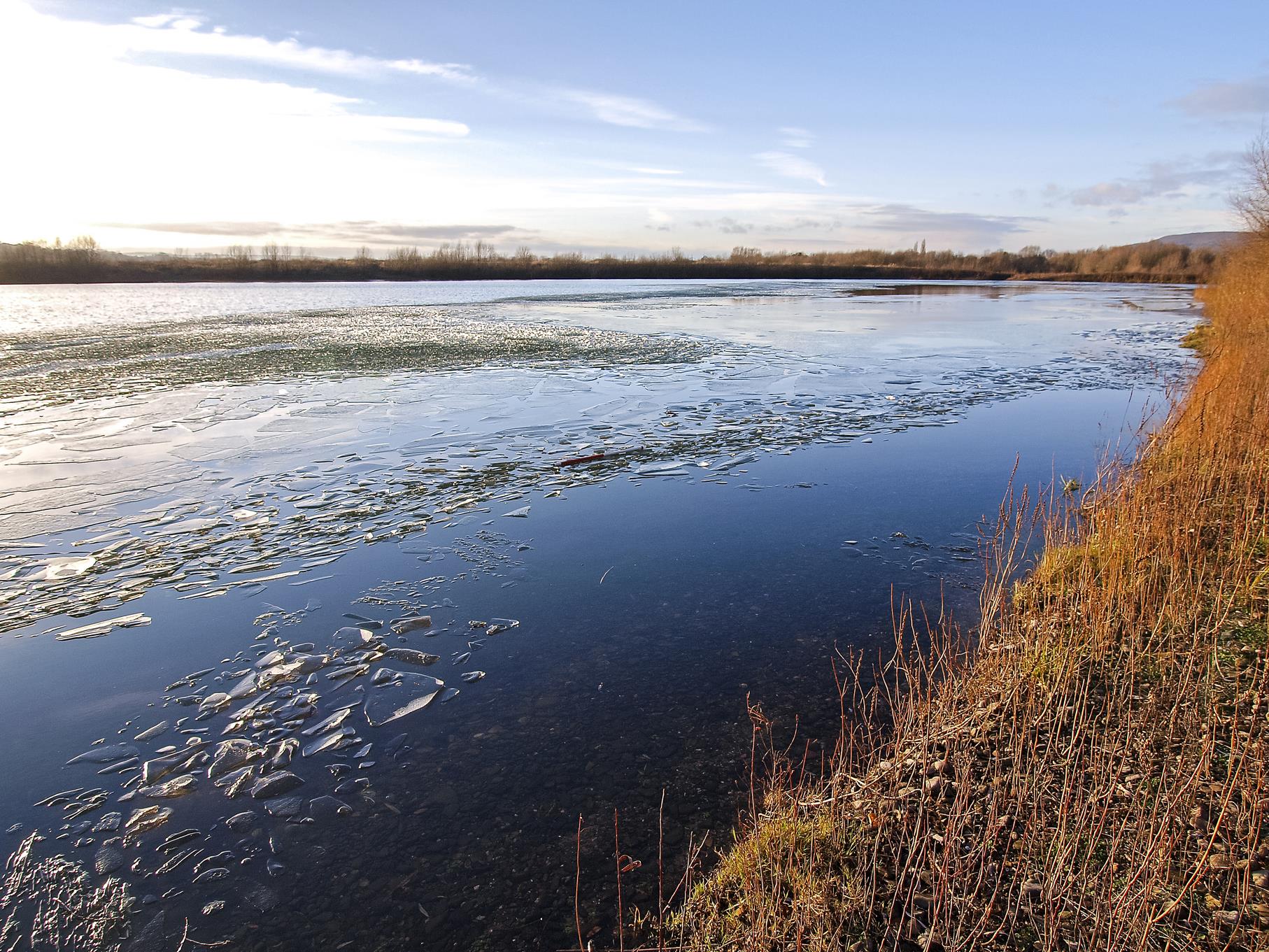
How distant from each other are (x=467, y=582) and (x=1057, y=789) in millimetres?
4205

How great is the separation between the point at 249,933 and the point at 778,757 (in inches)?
94.4

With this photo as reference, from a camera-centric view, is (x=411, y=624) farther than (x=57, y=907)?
Yes

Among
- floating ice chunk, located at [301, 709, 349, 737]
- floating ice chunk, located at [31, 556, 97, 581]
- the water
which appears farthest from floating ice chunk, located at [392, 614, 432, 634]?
floating ice chunk, located at [31, 556, 97, 581]

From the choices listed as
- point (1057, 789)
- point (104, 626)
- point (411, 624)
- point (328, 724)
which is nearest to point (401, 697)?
point (328, 724)

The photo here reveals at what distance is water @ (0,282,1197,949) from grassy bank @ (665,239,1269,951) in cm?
54

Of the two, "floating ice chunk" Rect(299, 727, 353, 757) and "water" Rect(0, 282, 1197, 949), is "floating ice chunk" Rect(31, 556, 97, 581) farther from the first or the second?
"floating ice chunk" Rect(299, 727, 353, 757)

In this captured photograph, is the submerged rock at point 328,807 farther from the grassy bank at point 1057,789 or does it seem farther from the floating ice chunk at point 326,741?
the grassy bank at point 1057,789

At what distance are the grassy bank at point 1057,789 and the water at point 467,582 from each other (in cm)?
54

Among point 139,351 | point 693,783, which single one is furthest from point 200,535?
point 139,351

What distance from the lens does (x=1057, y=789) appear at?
3.18m

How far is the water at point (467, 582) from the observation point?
330 centimetres

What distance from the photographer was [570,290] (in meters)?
43.4

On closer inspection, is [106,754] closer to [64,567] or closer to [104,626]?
[104,626]

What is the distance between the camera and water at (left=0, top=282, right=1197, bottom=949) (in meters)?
3.30
